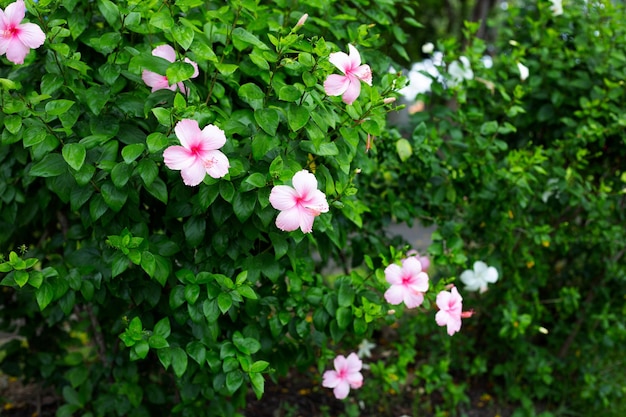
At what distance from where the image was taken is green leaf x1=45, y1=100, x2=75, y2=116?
1.73m

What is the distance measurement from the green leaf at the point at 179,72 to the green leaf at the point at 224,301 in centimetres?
59

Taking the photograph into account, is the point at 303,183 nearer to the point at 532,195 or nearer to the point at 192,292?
the point at 192,292

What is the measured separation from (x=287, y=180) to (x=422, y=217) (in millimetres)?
1268

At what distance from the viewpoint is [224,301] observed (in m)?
1.84

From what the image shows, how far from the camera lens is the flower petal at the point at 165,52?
1.81m

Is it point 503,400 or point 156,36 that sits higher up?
point 156,36

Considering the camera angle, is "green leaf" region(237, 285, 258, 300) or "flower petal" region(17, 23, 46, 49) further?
"green leaf" region(237, 285, 258, 300)

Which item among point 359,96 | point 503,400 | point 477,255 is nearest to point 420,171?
point 477,255

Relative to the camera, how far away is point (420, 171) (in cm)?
267

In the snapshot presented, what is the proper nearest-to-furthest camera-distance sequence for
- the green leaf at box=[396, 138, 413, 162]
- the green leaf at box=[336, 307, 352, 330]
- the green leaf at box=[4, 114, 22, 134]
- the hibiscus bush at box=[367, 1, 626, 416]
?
1. the green leaf at box=[4, 114, 22, 134]
2. the green leaf at box=[336, 307, 352, 330]
3. the green leaf at box=[396, 138, 413, 162]
4. the hibiscus bush at box=[367, 1, 626, 416]

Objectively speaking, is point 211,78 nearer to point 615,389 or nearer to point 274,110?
point 274,110

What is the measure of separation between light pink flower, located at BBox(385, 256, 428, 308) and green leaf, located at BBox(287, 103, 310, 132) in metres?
0.60

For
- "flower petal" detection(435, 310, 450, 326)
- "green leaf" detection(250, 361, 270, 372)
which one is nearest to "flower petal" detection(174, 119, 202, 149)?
"green leaf" detection(250, 361, 270, 372)

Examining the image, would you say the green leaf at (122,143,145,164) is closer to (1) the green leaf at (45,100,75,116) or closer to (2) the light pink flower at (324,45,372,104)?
(1) the green leaf at (45,100,75,116)
